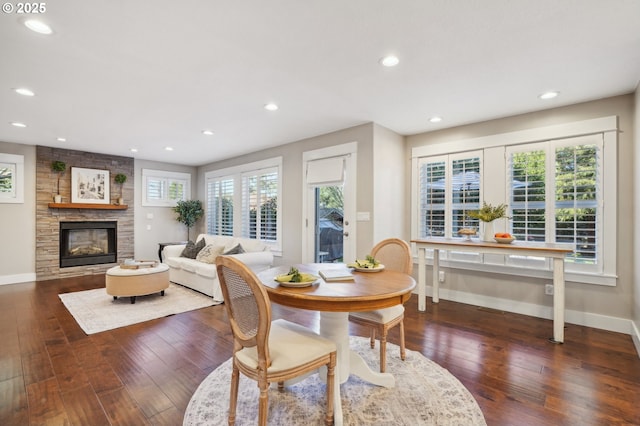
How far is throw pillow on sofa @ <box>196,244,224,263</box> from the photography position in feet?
16.0

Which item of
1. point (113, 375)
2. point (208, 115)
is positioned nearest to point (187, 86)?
point (208, 115)

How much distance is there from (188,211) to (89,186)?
1.97 metres

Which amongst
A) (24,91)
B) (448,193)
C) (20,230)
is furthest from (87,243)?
(448,193)

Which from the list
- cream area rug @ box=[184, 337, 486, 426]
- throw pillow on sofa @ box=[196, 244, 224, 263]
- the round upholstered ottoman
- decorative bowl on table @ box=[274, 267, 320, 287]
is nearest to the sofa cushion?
throw pillow on sofa @ box=[196, 244, 224, 263]

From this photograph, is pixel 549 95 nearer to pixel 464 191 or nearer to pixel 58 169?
pixel 464 191

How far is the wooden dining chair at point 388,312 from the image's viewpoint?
2.24 metres

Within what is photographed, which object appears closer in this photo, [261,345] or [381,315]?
[261,345]

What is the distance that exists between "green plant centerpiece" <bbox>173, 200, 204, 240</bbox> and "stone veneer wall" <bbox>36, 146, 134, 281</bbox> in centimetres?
100

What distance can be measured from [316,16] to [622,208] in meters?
3.66

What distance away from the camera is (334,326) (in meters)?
2.01

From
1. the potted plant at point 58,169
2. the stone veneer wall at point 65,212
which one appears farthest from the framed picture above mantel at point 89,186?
the potted plant at point 58,169

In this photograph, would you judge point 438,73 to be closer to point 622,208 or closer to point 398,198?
point 398,198

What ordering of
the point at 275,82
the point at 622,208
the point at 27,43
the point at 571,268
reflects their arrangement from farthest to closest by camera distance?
the point at 571,268 → the point at 622,208 → the point at 275,82 → the point at 27,43

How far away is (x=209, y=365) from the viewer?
2480 mm
